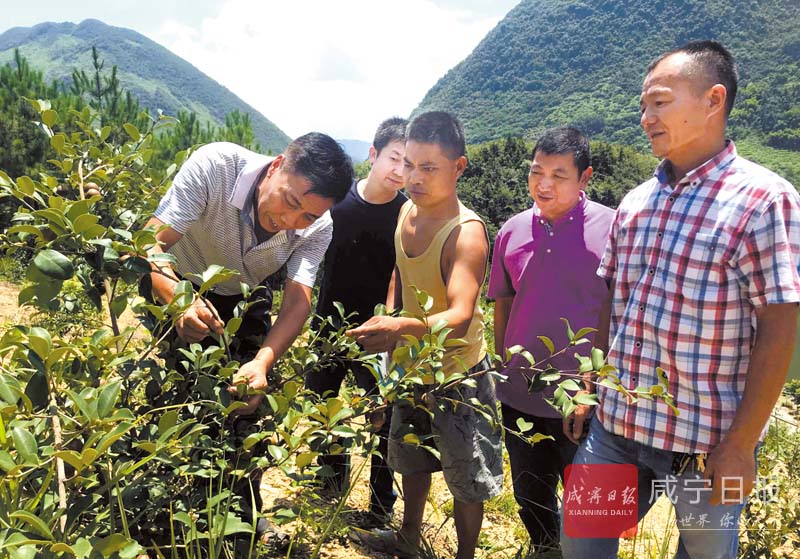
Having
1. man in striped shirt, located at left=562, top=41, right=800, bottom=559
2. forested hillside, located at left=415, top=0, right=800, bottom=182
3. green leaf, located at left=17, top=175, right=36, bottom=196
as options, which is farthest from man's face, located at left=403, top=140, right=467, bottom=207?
forested hillside, located at left=415, top=0, right=800, bottom=182

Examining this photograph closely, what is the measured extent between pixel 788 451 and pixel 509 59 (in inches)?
3235

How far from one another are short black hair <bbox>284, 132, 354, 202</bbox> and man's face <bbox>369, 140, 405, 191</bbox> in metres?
0.70

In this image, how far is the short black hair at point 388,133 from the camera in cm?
257

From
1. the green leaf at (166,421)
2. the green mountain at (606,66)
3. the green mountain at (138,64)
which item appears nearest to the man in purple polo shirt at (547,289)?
the green leaf at (166,421)

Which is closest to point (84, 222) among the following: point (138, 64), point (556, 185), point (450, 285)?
point (450, 285)

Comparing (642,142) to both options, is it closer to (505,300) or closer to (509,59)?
(509,59)

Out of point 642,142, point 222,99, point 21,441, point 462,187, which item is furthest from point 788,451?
point 222,99

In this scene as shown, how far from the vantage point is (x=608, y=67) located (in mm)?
71750

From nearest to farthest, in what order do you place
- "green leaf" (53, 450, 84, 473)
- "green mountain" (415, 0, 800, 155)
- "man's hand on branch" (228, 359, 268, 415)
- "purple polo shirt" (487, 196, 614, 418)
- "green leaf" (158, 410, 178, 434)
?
"green leaf" (53, 450, 84, 473), "green leaf" (158, 410, 178, 434), "man's hand on branch" (228, 359, 268, 415), "purple polo shirt" (487, 196, 614, 418), "green mountain" (415, 0, 800, 155)

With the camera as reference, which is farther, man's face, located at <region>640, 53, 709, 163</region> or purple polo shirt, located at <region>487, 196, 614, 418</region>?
A: purple polo shirt, located at <region>487, 196, 614, 418</region>

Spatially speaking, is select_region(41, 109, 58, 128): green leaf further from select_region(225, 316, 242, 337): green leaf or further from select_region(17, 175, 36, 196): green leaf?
select_region(225, 316, 242, 337): green leaf

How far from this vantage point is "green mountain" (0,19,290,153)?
→ 116938mm

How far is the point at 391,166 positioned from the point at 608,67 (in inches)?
3058

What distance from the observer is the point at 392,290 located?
2168mm
